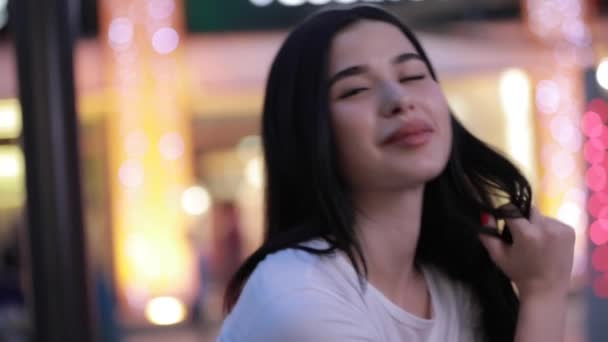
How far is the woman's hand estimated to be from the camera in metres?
1.11

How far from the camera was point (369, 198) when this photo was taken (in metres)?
1.14

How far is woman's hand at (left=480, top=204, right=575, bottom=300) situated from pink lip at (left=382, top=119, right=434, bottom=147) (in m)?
0.17

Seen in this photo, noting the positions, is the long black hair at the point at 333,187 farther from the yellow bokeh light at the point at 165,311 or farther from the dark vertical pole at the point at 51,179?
the yellow bokeh light at the point at 165,311

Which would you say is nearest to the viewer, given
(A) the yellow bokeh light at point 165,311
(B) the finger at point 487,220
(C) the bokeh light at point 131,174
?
(B) the finger at point 487,220

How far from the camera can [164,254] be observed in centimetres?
522

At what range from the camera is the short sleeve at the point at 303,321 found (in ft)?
3.07

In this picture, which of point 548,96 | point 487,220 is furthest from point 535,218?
point 548,96

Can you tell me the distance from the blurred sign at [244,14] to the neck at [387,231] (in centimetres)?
456

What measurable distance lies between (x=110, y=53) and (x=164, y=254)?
1.25 meters

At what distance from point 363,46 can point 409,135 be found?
13 cm

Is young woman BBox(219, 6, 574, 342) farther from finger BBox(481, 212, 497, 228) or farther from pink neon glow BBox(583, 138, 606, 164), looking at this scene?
pink neon glow BBox(583, 138, 606, 164)

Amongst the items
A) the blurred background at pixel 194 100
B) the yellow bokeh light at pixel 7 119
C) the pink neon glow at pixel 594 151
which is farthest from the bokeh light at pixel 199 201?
the pink neon glow at pixel 594 151

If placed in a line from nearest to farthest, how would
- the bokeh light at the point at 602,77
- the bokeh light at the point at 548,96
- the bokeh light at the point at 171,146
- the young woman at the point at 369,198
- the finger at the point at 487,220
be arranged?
the young woman at the point at 369,198 → the finger at the point at 487,220 → the bokeh light at the point at 602,77 → the bokeh light at the point at 171,146 → the bokeh light at the point at 548,96

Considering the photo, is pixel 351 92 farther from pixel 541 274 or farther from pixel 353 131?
pixel 541 274
